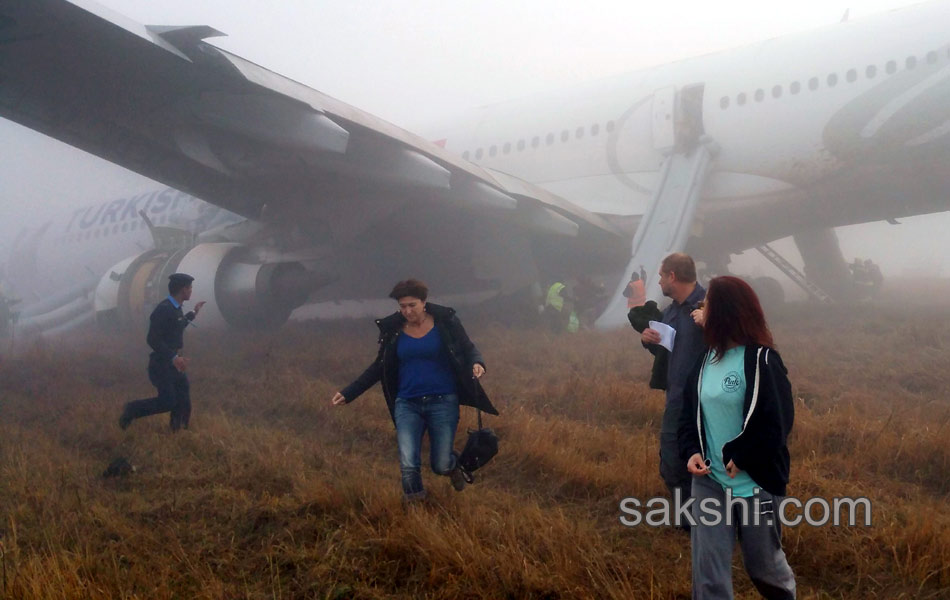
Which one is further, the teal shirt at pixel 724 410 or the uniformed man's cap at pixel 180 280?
the uniformed man's cap at pixel 180 280

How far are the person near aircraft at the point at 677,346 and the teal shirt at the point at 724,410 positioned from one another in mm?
588

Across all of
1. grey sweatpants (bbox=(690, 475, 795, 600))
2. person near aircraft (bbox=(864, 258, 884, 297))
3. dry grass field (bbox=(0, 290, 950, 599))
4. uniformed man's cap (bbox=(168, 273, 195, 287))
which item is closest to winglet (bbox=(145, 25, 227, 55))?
uniformed man's cap (bbox=(168, 273, 195, 287))

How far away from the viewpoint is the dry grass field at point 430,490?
2979mm

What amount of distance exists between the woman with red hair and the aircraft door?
10107 millimetres

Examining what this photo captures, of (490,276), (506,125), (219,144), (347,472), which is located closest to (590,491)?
(347,472)

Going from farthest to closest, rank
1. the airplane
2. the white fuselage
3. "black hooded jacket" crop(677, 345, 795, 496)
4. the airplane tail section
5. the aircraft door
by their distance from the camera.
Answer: the aircraft door < the airplane tail section < the white fuselage < the airplane < "black hooded jacket" crop(677, 345, 795, 496)

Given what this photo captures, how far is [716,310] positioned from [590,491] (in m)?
2.17

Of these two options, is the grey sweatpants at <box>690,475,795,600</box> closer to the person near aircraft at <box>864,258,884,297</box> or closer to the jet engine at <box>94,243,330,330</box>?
the jet engine at <box>94,243,330,330</box>

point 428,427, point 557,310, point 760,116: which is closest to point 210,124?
point 428,427

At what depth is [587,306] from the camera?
40.6ft

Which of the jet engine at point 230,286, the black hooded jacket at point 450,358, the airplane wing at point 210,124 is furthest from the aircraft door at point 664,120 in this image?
the black hooded jacket at point 450,358

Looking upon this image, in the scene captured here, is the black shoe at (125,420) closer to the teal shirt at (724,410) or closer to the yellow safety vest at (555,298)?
the teal shirt at (724,410)

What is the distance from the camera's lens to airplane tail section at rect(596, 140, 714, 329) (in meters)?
10.8

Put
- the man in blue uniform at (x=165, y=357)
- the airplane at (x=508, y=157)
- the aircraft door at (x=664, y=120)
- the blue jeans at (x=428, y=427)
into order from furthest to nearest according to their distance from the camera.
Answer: the aircraft door at (x=664, y=120)
the airplane at (x=508, y=157)
the man in blue uniform at (x=165, y=357)
the blue jeans at (x=428, y=427)
